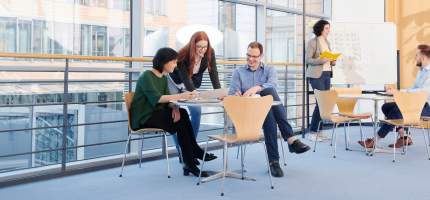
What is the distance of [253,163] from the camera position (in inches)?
161

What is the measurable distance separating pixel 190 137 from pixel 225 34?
2776 millimetres

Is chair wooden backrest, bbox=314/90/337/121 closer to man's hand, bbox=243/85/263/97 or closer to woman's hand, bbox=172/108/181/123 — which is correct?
man's hand, bbox=243/85/263/97

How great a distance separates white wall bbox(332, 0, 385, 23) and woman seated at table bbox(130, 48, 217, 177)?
422 cm

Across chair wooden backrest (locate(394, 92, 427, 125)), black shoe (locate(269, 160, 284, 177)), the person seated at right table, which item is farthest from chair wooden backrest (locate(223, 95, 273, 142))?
the person seated at right table

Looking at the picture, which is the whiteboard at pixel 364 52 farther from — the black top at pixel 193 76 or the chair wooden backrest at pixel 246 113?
the chair wooden backrest at pixel 246 113

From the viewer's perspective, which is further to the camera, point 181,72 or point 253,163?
point 253,163

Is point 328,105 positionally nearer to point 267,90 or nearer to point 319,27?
point 319,27

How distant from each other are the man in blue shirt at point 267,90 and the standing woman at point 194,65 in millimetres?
291

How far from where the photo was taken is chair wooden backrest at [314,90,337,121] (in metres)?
4.58

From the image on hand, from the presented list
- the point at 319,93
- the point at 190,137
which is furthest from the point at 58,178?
the point at 319,93

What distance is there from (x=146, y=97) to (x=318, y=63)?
2.46 m

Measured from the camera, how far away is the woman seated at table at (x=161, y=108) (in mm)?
3379

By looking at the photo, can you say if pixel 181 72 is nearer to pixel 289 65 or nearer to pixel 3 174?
pixel 3 174

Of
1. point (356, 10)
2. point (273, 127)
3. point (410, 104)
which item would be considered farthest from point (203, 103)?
point (356, 10)
